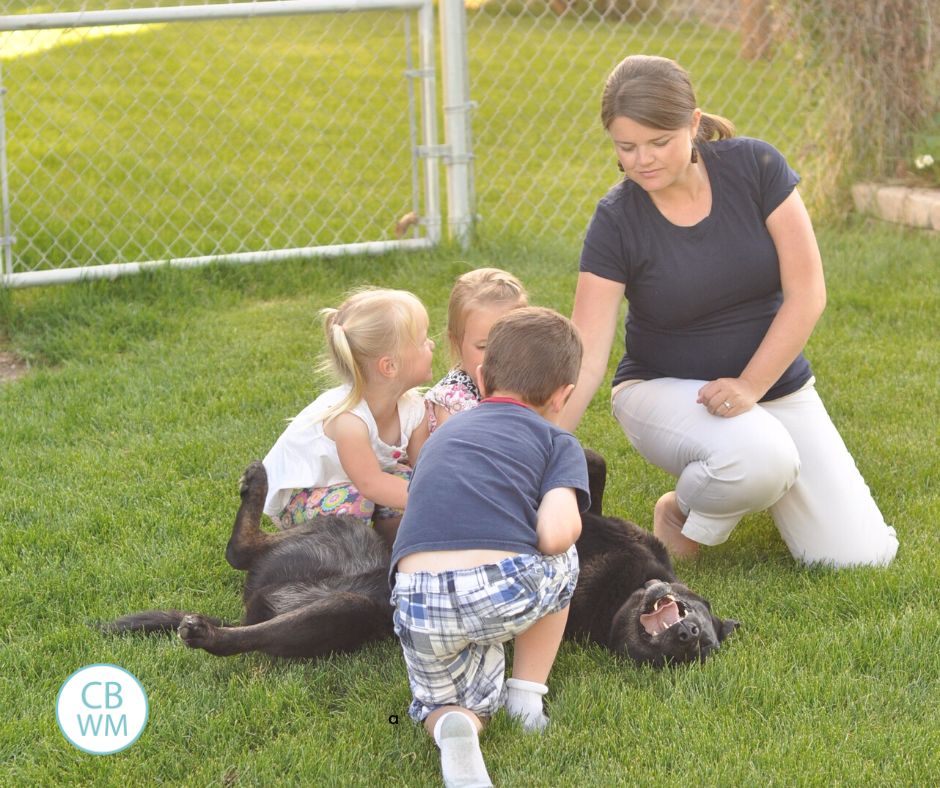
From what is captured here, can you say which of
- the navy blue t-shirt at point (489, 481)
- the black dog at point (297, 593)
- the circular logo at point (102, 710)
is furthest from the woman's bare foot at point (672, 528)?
the circular logo at point (102, 710)

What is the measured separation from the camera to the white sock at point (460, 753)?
7.86 ft

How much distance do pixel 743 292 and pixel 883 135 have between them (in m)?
3.79

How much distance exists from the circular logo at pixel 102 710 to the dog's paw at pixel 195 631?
0.51 feet

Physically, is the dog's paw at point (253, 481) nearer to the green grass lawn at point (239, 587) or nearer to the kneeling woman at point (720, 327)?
the green grass lawn at point (239, 587)

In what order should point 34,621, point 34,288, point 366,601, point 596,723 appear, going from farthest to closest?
point 34,288 → point 34,621 → point 366,601 → point 596,723

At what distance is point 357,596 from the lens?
2.90 m

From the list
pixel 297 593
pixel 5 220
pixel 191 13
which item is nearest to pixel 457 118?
pixel 191 13

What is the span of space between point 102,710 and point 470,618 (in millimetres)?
836

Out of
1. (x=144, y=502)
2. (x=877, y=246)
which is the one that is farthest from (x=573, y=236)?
(x=144, y=502)

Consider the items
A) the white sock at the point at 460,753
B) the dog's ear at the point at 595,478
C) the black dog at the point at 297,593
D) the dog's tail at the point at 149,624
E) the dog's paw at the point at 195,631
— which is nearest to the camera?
the white sock at the point at 460,753

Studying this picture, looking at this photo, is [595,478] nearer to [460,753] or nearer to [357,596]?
[357,596]

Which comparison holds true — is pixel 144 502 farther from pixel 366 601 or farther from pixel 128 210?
pixel 128 210

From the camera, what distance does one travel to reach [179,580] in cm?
343

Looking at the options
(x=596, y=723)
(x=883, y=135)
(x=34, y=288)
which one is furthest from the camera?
(x=883, y=135)
